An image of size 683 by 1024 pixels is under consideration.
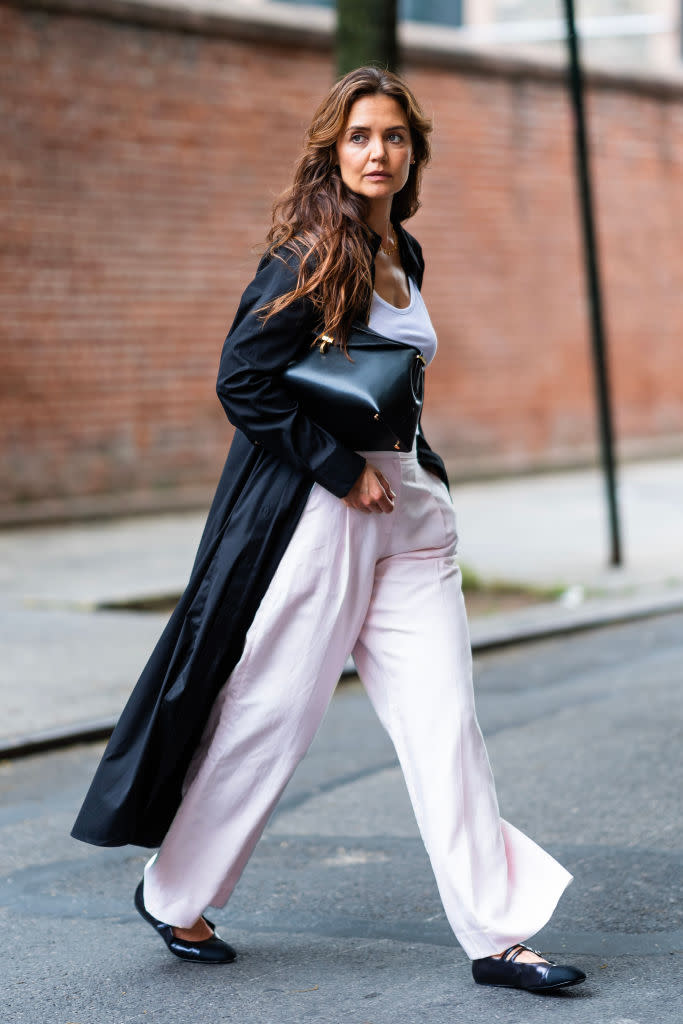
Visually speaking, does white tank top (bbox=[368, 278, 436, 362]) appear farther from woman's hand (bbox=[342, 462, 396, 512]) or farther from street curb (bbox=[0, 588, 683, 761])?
street curb (bbox=[0, 588, 683, 761])

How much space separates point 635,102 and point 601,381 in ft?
33.4

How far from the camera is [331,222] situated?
3.50 metres

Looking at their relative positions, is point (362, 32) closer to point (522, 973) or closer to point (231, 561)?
point (231, 561)

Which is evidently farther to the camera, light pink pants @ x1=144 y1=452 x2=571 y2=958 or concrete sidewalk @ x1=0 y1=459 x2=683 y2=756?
concrete sidewalk @ x1=0 y1=459 x2=683 y2=756

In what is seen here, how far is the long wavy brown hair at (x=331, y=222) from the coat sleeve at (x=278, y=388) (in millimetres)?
32

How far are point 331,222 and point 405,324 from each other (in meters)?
0.29

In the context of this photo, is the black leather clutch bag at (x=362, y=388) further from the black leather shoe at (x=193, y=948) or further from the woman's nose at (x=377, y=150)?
the black leather shoe at (x=193, y=948)

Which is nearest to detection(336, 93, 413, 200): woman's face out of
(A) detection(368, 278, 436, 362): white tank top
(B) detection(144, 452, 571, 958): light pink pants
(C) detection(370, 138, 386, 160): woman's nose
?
(C) detection(370, 138, 386, 160): woman's nose

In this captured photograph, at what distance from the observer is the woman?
3498mm

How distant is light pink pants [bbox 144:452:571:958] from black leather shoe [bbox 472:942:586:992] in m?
0.04

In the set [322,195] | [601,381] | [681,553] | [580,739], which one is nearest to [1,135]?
[601,381]

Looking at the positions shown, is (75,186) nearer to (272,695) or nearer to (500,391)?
(500,391)

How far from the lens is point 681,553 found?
12.0 metres

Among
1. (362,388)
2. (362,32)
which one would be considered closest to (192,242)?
(362,32)
